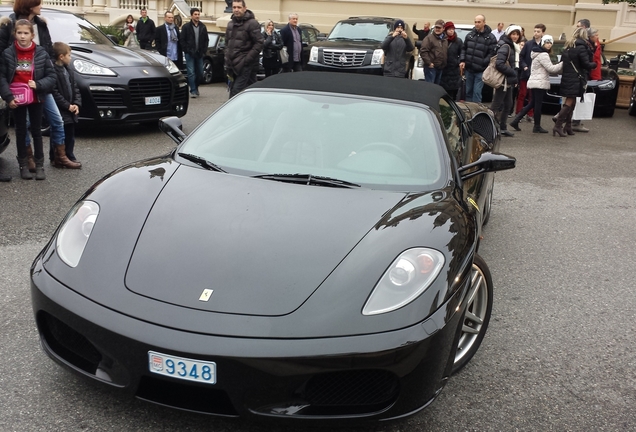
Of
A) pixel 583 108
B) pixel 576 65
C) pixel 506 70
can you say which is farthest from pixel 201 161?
pixel 583 108

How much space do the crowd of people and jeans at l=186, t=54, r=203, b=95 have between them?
0.02m

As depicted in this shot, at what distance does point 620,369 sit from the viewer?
11.7 feet

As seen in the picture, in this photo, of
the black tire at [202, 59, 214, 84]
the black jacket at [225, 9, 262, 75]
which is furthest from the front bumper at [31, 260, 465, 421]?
the black tire at [202, 59, 214, 84]

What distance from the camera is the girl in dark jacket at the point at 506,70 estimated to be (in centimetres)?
1076

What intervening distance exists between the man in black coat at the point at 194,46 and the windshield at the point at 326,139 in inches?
402

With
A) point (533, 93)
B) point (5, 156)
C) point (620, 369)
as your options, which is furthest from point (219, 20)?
point (620, 369)

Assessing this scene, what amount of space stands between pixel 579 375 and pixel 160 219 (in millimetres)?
2191

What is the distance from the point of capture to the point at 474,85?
1145cm

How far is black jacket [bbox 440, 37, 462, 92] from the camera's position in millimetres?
12156

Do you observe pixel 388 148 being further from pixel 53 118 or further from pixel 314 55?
Result: pixel 314 55

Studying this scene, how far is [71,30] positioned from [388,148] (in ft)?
23.7

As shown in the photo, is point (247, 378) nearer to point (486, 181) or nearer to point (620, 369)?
point (620, 369)

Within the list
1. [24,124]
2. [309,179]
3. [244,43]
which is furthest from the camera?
[244,43]

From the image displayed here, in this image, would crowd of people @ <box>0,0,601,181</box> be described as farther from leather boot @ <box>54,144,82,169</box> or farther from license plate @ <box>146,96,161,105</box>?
license plate @ <box>146,96,161,105</box>
